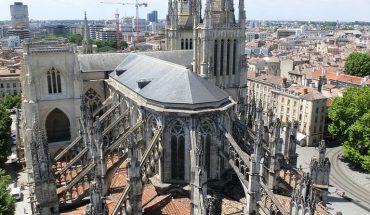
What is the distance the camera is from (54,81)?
45.2m

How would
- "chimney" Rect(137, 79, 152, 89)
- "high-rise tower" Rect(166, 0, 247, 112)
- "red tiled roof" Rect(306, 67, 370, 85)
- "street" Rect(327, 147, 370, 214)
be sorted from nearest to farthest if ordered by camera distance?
"chimney" Rect(137, 79, 152, 89)
"street" Rect(327, 147, 370, 214)
"high-rise tower" Rect(166, 0, 247, 112)
"red tiled roof" Rect(306, 67, 370, 85)

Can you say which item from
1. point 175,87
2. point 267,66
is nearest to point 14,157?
point 175,87

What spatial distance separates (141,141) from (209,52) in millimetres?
20655

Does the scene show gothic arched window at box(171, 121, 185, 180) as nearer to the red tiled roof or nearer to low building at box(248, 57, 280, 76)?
the red tiled roof

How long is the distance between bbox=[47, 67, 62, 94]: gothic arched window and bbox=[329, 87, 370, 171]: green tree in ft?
145

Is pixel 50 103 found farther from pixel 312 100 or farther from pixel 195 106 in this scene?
pixel 312 100

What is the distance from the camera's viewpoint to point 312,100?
65.6 meters

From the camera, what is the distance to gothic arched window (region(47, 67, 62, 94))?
44.7m

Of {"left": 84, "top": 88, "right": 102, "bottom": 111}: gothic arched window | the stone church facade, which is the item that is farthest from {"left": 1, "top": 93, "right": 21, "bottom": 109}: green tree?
the stone church facade

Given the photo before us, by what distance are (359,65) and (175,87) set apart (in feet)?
269

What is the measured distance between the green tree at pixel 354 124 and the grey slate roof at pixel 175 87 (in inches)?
1157

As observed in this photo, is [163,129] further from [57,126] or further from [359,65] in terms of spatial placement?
[359,65]

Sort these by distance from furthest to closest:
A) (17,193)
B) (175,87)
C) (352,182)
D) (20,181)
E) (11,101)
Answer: (11,101)
(352,182)
(20,181)
(17,193)
(175,87)

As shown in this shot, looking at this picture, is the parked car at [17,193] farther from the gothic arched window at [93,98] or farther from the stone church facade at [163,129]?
the gothic arched window at [93,98]
